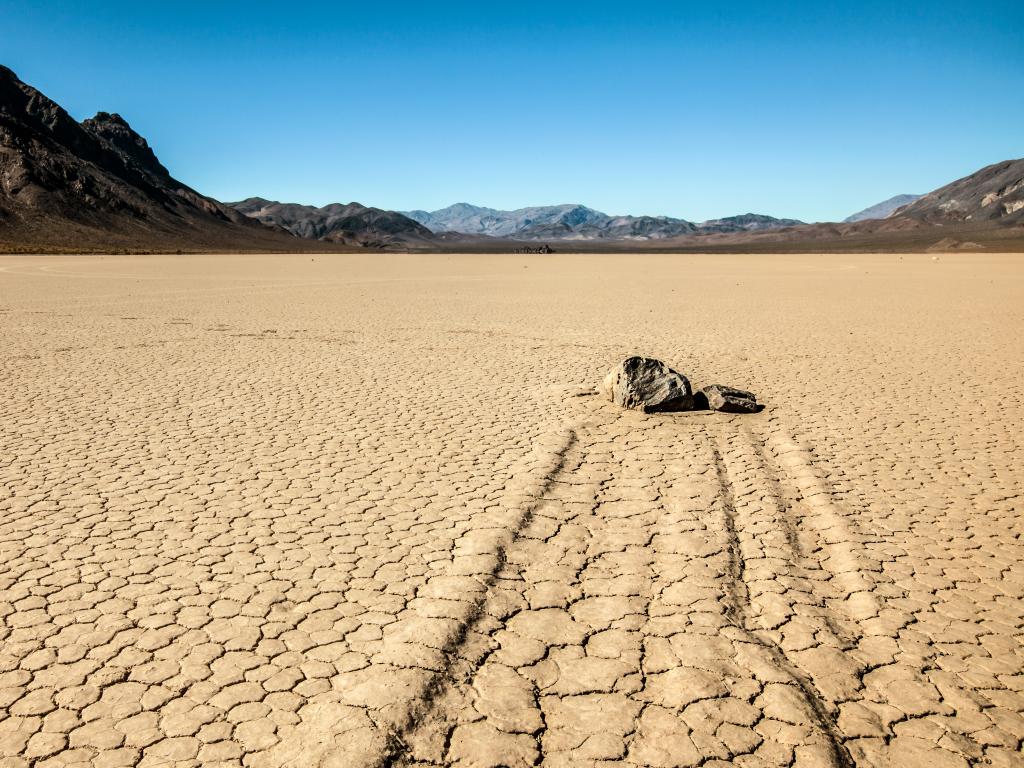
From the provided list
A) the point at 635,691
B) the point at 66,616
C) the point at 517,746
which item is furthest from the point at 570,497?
the point at 66,616

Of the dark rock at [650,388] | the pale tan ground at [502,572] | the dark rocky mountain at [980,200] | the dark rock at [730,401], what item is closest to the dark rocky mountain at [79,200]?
the pale tan ground at [502,572]

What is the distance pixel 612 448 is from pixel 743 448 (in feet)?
3.63

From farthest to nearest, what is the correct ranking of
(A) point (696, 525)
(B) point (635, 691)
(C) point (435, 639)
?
(A) point (696, 525), (C) point (435, 639), (B) point (635, 691)

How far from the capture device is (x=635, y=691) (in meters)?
3.03

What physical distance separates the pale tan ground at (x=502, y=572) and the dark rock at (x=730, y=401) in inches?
8.7

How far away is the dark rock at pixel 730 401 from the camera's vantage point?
7605 mm

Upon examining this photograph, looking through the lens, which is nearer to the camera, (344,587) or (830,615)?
(830,615)

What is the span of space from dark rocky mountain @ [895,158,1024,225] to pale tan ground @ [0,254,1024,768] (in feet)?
462

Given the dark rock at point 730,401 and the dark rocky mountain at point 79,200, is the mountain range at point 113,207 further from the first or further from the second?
the dark rock at point 730,401

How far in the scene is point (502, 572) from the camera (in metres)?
4.07

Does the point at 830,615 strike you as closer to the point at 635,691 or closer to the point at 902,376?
the point at 635,691

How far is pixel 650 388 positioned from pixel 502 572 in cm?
398

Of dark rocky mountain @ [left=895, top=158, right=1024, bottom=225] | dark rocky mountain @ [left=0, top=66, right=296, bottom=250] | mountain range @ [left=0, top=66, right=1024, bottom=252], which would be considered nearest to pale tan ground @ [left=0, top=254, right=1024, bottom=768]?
mountain range @ [left=0, top=66, right=1024, bottom=252]

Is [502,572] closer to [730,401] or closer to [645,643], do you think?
[645,643]
